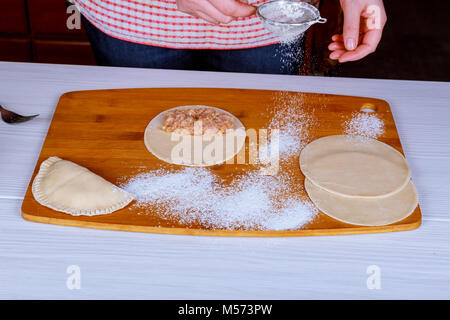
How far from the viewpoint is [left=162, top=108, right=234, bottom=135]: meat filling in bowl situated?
1.18 metres

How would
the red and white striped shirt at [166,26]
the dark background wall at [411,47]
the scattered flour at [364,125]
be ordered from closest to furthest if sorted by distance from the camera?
the scattered flour at [364,125]
the red and white striped shirt at [166,26]
the dark background wall at [411,47]

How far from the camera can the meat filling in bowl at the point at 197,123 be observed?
1184 millimetres

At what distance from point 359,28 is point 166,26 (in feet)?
1.90

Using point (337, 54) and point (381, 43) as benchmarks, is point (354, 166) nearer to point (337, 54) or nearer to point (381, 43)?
point (337, 54)

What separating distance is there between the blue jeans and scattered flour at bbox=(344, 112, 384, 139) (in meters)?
0.37

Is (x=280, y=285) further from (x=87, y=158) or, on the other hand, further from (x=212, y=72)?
(x=212, y=72)

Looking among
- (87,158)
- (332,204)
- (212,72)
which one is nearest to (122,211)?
(87,158)

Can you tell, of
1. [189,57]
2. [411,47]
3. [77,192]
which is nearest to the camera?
[77,192]

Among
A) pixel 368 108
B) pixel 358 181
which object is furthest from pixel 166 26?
pixel 358 181

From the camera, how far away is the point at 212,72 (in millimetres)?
1474

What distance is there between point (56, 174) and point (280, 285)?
1.79 ft

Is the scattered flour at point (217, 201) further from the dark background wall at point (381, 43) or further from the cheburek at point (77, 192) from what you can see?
the dark background wall at point (381, 43)

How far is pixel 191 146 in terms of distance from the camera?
1.16 meters

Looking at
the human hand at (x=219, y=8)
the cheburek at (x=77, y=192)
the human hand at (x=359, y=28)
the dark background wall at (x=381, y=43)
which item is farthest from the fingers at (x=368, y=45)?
the dark background wall at (x=381, y=43)
